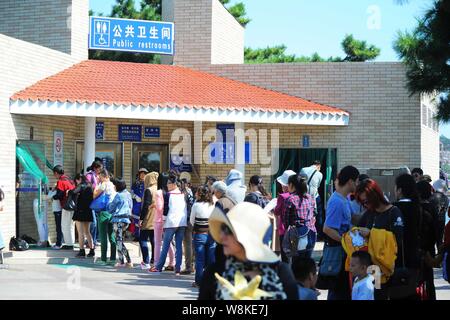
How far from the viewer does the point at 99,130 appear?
1903 centimetres

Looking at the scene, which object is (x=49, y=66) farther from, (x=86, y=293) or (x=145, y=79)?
(x=86, y=293)

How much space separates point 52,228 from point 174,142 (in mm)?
3868

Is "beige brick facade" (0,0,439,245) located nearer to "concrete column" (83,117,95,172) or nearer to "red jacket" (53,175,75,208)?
"concrete column" (83,117,95,172)

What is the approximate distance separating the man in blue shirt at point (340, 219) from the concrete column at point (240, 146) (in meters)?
11.0

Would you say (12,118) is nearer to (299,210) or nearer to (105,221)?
(105,221)

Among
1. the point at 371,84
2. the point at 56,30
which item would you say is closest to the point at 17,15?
the point at 56,30

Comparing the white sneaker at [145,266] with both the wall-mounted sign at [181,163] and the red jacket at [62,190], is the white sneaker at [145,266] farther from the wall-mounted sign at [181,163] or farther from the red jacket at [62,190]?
the wall-mounted sign at [181,163]

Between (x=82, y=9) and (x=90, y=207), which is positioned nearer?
(x=90, y=207)

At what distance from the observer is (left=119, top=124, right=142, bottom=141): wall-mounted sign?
19.2 meters

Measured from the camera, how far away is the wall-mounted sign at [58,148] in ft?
58.5

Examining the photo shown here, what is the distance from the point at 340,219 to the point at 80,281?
5.78 m

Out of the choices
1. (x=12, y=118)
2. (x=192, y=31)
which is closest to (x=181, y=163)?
(x=192, y=31)

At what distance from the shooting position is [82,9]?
1997 cm

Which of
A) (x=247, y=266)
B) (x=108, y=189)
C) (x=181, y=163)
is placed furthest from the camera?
(x=181, y=163)
